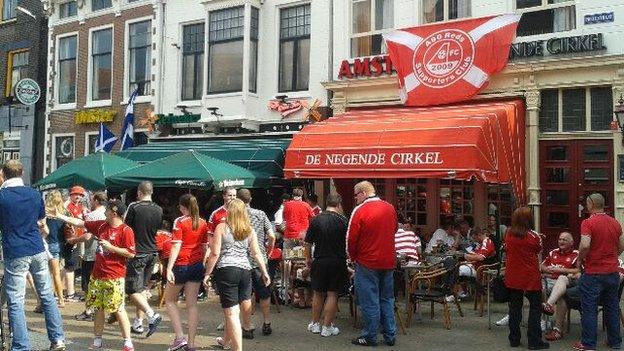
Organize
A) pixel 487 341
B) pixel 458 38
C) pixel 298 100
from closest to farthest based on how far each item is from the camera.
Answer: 1. pixel 487 341
2. pixel 458 38
3. pixel 298 100

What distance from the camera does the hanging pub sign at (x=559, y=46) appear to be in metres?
10.9

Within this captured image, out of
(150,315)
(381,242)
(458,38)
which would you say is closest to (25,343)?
(150,315)

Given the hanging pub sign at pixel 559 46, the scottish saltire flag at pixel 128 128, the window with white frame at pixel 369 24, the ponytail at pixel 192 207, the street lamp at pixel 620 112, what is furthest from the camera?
the scottish saltire flag at pixel 128 128

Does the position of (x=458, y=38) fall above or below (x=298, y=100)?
above

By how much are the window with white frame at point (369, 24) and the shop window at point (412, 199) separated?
2940mm

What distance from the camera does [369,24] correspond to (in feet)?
45.8

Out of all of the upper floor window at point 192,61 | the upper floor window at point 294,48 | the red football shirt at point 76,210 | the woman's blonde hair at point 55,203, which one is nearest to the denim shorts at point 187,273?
the woman's blonde hair at point 55,203

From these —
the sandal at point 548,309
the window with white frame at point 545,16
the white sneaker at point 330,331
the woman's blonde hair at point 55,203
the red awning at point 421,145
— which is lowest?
the white sneaker at point 330,331

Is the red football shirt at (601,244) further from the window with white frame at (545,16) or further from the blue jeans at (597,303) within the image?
A: the window with white frame at (545,16)

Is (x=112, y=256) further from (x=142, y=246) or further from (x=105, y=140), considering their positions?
(x=105, y=140)

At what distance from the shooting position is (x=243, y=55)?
1530 centimetres

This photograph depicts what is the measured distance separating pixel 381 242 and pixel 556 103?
19.9 feet

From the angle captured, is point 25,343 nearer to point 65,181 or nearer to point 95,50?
point 65,181

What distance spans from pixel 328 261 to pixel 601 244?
3.12 meters
